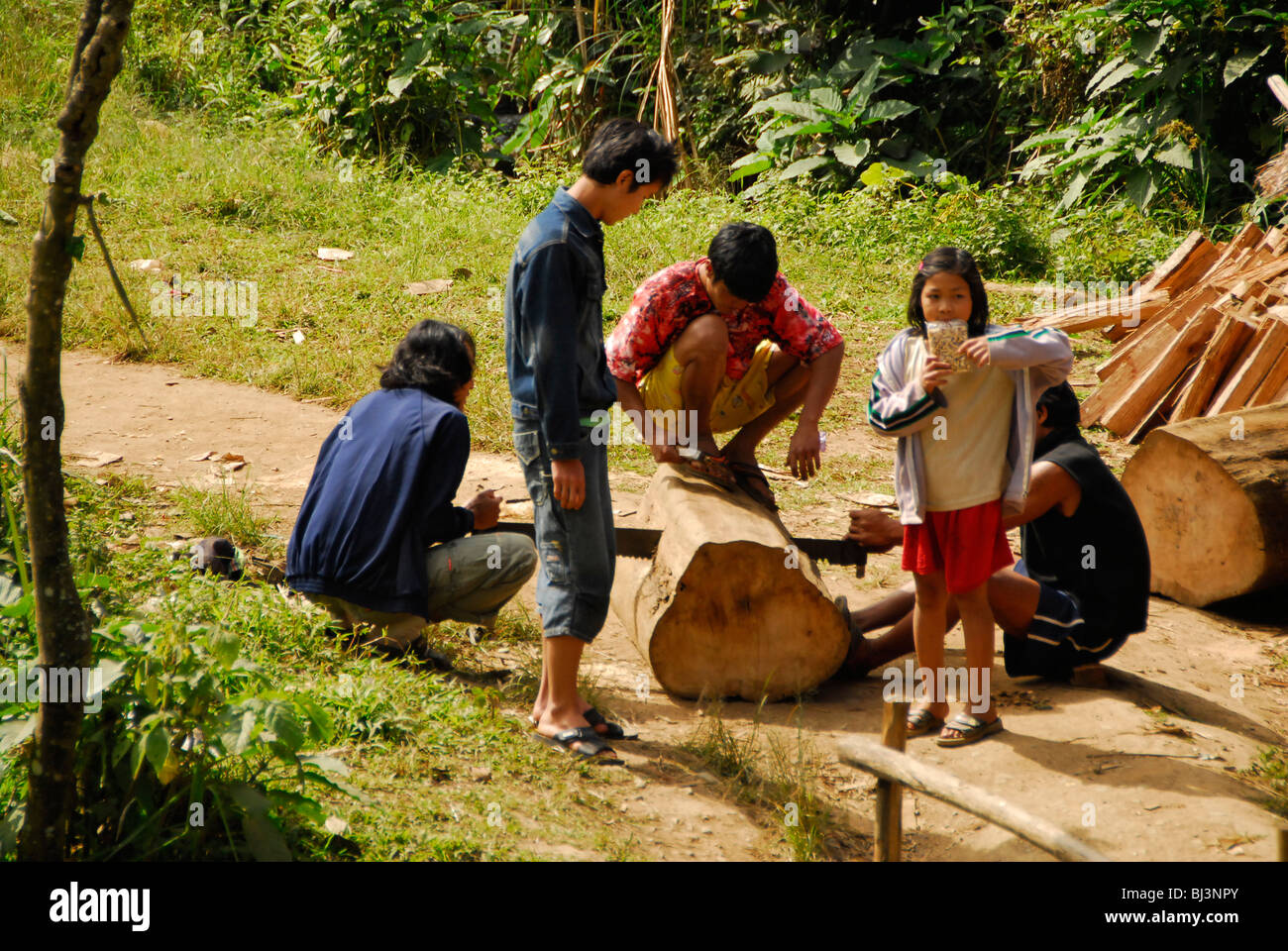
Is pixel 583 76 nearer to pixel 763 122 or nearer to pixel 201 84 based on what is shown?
pixel 763 122

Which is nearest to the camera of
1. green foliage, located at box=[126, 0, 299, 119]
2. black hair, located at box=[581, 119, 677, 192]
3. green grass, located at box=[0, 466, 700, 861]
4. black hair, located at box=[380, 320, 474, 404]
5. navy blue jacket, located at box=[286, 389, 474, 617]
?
green grass, located at box=[0, 466, 700, 861]

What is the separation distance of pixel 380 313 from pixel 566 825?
5.11 m

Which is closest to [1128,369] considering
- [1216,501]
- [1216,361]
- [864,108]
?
[1216,361]

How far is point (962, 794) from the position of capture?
2256mm

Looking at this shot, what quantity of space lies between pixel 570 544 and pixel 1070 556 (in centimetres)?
180

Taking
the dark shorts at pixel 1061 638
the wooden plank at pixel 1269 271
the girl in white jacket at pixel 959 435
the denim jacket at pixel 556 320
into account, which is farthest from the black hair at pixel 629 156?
the wooden plank at pixel 1269 271

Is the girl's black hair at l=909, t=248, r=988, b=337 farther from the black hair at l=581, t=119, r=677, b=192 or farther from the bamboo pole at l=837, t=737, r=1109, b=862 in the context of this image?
the bamboo pole at l=837, t=737, r=1109, b=862

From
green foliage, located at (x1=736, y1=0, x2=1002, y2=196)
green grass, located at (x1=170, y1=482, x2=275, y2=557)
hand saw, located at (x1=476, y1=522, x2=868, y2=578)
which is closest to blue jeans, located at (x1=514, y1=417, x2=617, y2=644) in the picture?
hand saw, located at (x1=476, y1=522, x2=868, y2=578)

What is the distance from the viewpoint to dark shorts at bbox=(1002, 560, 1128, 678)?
375 cm

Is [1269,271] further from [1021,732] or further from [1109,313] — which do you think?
[1021,732]

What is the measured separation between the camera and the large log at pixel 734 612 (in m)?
3.75

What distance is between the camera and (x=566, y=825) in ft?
9.39

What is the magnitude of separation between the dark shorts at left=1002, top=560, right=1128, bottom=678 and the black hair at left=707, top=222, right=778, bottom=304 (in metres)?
1.45
